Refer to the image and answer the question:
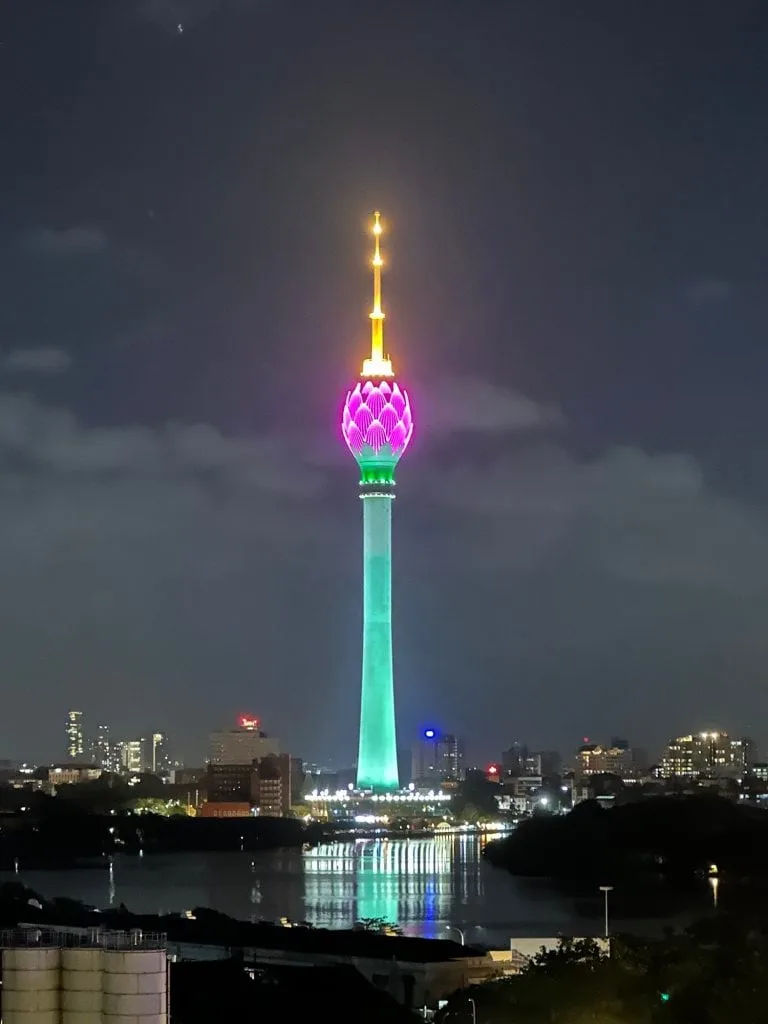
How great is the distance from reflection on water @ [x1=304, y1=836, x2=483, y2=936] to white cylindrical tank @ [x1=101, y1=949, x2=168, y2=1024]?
24.3 m

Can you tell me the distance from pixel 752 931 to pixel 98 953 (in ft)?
38.0

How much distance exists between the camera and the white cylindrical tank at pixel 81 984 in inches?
322

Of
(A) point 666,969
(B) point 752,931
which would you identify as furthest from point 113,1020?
(B) point 752,931

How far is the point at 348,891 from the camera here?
4709cm

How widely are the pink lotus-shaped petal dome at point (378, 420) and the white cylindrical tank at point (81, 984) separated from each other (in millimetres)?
79216

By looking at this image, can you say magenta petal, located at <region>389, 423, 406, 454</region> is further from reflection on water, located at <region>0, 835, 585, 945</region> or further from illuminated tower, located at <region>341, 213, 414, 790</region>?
reflection on water, located at <region>0, 835, 585, 945</region>

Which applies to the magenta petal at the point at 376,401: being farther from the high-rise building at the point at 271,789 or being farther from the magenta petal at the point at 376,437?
the high-rise building at the point at 271,789

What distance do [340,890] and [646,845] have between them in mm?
18283

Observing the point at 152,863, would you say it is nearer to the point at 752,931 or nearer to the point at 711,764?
the point at 752,931

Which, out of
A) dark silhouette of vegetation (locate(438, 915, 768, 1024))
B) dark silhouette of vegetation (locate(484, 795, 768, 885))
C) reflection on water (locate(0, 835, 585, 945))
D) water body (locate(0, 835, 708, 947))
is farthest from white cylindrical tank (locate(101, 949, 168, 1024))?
dark silhouette of vegetation (locate(484, 795, 768, 885))

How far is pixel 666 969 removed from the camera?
16.0m

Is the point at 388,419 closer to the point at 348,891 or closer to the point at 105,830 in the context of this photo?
the point at 105,830

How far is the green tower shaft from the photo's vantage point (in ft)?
281

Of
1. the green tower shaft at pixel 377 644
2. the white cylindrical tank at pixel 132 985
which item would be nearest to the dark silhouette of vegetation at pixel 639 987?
the white cylindrical tank at pixel 132 985
